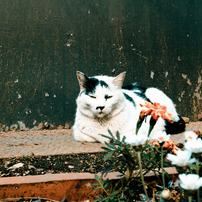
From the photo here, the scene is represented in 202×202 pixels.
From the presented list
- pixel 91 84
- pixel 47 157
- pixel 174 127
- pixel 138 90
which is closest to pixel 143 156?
pixel 47 157

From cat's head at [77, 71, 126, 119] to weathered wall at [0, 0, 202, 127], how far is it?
1.11 metres

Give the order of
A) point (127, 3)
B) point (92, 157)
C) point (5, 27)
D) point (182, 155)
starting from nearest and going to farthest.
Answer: point (182, 155) < point (92, 157) < point (5, 27) < point (127, 3)

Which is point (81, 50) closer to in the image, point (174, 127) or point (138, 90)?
point (138, 90)

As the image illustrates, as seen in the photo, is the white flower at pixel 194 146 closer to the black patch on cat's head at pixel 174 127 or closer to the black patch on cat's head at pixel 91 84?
the black patch on cat's head at pixel 91 84

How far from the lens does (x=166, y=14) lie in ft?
12.7

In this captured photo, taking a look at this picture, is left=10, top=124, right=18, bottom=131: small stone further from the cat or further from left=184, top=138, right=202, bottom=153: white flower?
left=184, top=138, right=202, bottom=153: white flower

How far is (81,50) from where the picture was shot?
3607 millimetres

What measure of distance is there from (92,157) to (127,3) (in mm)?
2644

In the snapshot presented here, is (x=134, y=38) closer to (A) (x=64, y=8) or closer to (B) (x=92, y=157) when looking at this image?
(A) (x=64, y=8)

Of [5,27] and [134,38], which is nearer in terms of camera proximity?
[5,27]

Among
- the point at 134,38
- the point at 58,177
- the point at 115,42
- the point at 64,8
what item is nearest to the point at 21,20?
the point at 64,8

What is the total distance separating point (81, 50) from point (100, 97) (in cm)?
137

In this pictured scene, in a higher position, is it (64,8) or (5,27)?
(64,8)

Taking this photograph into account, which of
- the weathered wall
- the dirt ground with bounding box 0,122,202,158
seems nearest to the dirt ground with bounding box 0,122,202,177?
the dirt ground with bounding box 0,122,202,158
